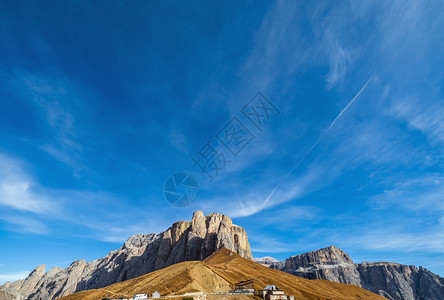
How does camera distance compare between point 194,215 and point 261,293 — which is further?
point 194,215

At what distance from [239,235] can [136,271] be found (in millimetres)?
99153

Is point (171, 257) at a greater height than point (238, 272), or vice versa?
point (171, 257)

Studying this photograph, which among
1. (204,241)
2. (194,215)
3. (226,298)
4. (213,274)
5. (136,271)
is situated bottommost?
(226,298)

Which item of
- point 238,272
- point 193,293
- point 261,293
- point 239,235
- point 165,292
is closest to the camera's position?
point 193,293

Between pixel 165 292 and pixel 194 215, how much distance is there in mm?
138449

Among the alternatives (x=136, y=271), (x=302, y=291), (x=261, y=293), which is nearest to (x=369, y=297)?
(x=302, y=291)

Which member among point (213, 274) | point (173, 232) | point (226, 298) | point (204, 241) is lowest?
point (226, 298)

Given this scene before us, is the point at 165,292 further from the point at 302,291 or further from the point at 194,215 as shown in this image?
the point at 194,215

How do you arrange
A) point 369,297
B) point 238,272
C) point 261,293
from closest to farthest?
1. point 261,293
2. point 238,272
3. point 369,297

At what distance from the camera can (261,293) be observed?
68.6 metres

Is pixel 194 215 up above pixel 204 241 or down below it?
above

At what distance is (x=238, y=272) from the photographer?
95.2 m

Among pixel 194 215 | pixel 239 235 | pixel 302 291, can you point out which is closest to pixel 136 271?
pixel 194 215

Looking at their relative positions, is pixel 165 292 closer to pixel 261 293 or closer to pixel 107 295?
pixel 107 295
